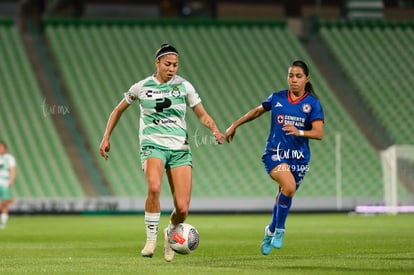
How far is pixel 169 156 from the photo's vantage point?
432 inches

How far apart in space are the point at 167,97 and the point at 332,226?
1118 cm

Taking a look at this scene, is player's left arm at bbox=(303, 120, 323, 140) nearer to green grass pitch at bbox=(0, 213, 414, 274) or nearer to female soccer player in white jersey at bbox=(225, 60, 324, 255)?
female soccer player in white jersey at bbox=(225, 60, 324, 255)

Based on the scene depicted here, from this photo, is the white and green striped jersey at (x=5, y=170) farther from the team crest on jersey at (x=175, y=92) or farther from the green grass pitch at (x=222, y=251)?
the team crest on jersey at (x=175, y=92)

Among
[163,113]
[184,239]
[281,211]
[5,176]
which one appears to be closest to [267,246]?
[281,211]

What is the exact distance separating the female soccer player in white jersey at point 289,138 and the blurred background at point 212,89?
1716 centimetres

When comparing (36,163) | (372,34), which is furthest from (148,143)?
(372,34)

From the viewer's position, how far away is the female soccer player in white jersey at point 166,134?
10891 millimetres

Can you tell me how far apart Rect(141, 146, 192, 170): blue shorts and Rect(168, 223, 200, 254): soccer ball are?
2.31 ft

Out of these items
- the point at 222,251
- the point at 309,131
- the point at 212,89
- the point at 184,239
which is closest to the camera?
the point at 184,239

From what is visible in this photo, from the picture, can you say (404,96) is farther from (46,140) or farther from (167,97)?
(167,97)

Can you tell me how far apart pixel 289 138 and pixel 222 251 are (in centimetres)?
200

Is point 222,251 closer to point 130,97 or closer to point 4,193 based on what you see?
point 130,97

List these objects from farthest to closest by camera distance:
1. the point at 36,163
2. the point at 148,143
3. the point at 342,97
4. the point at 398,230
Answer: the point at 342,97 < the point at 36,163 < the point at 398,230 < the point at 148,143

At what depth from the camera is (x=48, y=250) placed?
13.8m
